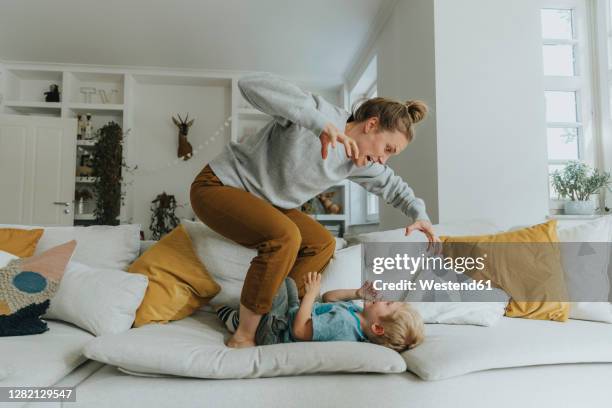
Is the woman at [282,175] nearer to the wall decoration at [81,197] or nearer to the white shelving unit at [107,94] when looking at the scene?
the white shelving unit at [107,94]

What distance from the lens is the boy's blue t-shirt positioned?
1.56m

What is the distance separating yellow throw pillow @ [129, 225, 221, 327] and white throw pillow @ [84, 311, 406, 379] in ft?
1.45

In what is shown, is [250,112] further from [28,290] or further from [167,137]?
[28,290]

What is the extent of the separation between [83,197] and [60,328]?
4.41 metres

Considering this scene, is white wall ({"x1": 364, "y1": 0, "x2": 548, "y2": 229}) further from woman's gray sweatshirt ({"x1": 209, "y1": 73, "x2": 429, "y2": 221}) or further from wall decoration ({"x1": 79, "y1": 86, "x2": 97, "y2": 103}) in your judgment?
wall decoration ({"x1": 79, "y1": 86, "x2": 97, "y2": 103})

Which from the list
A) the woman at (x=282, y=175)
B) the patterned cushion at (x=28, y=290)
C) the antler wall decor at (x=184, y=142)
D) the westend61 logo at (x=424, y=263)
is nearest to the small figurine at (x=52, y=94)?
the antler wall decor at (x=184, y=142)

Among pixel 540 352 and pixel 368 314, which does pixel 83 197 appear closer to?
pixel 368 314

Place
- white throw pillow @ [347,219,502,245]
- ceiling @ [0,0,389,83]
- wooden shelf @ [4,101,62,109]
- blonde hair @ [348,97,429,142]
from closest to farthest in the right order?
blonde hair @ [348,97,429,142], white throw pillow @ [347,219,502,245], ceiling @ [0,0,389,83], wooden shelf @ [4,101,62,109]


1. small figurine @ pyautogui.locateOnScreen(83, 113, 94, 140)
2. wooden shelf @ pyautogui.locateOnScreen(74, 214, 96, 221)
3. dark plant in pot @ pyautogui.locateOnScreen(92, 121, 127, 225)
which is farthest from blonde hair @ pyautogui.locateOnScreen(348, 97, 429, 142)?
small figurine @ pyautogui.locateOnScreen(83, 113, 94, 140)

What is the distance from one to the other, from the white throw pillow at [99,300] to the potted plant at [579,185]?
2.93 m

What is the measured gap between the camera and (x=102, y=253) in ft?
7.15

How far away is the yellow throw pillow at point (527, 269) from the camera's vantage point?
1973 millimetres

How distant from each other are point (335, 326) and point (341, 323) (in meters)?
0.03

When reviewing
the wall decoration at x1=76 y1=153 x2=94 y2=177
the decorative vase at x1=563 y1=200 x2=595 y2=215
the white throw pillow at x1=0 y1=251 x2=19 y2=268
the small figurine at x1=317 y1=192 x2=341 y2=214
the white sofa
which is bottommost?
the white sofa
